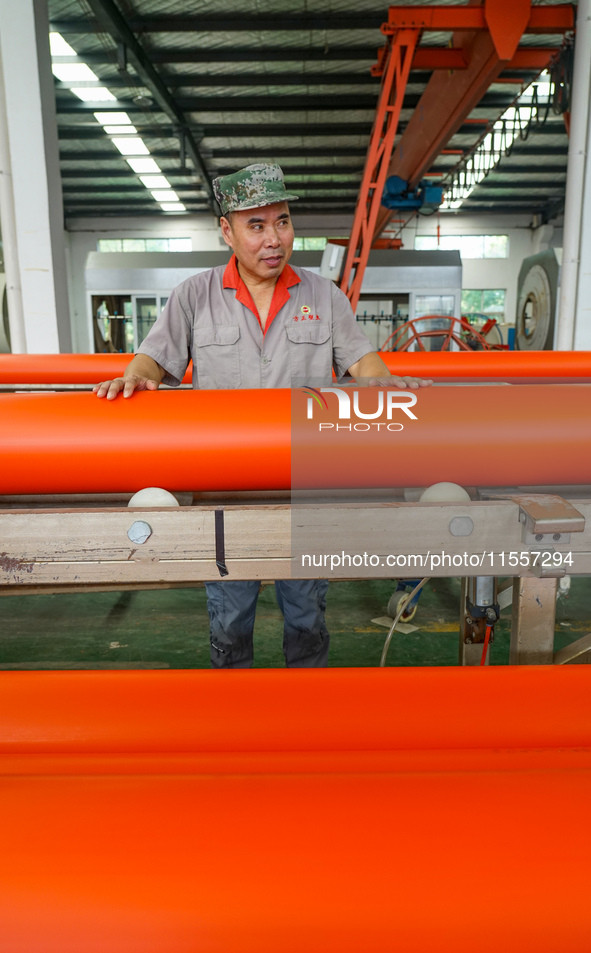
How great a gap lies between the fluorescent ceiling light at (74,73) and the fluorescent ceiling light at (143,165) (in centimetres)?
304

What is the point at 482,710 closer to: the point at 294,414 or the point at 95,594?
the point at 294,414

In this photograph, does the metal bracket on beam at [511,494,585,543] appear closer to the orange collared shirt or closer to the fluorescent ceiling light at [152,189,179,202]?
the orange collared shirt

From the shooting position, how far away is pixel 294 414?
1306 millimetres

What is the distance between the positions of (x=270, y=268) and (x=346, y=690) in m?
0.93

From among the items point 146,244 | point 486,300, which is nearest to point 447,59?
point 486,300

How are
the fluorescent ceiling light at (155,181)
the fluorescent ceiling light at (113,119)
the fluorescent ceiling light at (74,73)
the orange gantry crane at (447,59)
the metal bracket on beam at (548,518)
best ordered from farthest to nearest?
the fluorescent ceiling light at (155,181), the fluorescent ceiling light at (113,119), the fluorescent ceiling light at (74,73), the orange gantry crane at (447,59), the metal bracket on beam at (548,518)

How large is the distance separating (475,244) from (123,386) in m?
14.3

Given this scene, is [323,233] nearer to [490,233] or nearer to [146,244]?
[490,233]

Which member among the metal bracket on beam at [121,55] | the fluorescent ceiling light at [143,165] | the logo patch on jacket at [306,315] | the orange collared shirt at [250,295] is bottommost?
the logo patch on jacket at [306,315]

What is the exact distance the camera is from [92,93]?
7.36 metres

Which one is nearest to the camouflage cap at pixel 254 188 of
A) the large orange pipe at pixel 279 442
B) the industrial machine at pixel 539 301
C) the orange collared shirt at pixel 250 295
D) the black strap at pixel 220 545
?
the orange collared shirt at pixel 250 295

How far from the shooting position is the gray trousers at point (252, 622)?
1.56 m

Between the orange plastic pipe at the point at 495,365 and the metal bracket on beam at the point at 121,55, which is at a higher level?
the metal bracket on beam at the point at 121,55

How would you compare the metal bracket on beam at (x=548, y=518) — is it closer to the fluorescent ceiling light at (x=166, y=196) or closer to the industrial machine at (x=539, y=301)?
the industrial machine at (x=539, y=301)
